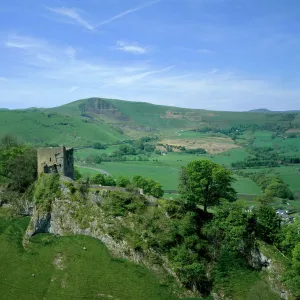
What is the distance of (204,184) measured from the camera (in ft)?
152

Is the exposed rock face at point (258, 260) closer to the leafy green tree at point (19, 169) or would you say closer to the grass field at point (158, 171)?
the leafy green tree at point (19, 169)

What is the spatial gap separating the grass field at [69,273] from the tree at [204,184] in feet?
41.1

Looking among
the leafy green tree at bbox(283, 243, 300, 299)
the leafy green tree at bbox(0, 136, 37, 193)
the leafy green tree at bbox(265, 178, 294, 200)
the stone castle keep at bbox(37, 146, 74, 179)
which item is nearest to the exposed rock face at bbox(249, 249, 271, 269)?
the leafy green tree at bbox(283, 243, 300, 299)

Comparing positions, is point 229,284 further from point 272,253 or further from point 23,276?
point 23,276

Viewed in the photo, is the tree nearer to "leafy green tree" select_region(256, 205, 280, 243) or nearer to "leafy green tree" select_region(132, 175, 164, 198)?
"leafy green tree" select_region(256, 205, 280, 243)

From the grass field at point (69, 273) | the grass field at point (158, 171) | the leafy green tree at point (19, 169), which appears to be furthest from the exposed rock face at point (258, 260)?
the grass field at point (158, 171)

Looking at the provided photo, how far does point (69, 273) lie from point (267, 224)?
86.3 feet

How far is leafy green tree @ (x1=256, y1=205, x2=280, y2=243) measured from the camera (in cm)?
4381

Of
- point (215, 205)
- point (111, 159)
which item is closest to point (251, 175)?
point (111, 159)

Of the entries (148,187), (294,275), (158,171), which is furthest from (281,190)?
(294,275)

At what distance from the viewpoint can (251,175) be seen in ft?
498

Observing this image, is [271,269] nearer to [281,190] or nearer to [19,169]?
[19,169]

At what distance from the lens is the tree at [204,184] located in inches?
1827

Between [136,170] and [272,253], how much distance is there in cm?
12159
